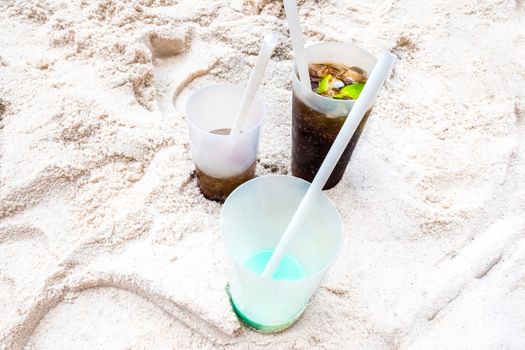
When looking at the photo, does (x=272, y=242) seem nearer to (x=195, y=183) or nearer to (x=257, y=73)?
(x=195, y=183)

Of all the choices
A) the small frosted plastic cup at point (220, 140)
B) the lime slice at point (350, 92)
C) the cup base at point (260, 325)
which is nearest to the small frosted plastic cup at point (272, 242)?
the cup base at point (260, 325)

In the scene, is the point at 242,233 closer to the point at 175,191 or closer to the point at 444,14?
the point at 175,191

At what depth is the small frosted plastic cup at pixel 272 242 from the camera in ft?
2.49

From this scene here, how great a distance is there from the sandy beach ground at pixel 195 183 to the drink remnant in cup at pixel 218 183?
4 centimetres

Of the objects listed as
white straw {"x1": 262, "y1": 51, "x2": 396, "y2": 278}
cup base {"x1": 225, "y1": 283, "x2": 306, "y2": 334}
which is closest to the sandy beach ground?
cup base {"x1": 225, "y1": 283, "x2": 306, "y2": 334}

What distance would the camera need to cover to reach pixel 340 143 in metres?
0.73

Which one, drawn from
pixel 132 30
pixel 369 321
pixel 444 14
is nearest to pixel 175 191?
pixel 369 321

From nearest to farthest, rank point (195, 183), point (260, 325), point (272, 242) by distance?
1. point (260, 325)
2. point (272, 242)
3. point (195, 183)

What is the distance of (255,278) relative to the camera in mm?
726

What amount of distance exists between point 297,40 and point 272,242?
0.45 m

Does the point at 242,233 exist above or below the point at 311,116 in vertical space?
below

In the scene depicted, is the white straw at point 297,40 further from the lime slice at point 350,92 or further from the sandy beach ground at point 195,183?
the sandy beach ground at point 195,183

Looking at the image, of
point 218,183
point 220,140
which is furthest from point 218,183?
point 220,140

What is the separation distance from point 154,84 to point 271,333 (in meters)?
0.83
